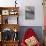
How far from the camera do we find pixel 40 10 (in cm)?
481

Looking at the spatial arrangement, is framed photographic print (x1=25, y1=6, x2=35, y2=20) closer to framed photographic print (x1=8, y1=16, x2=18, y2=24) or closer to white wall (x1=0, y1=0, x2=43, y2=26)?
white wall (x1=0, y1=0, x2=43, y2=26)

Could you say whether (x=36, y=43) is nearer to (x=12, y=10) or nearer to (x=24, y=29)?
(x=24, y=29)

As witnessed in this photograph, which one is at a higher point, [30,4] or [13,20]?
[30,4]

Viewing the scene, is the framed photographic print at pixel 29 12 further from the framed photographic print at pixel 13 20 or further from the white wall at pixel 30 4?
the framed photographic print at pixel 13 20

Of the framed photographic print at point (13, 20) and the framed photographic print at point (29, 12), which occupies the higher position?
the framed photographic print at point (29, 12)

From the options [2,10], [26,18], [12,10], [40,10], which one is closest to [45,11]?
[40,10]

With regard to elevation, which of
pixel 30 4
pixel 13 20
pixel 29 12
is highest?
pixel 30 4

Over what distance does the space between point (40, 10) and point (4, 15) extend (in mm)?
1091

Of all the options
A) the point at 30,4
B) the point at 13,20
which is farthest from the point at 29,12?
the point at 13,20

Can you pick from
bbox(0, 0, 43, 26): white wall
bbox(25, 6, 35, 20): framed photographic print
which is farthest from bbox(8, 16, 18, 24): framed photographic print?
bbox(25, 6, 35, 20): framed photographic print

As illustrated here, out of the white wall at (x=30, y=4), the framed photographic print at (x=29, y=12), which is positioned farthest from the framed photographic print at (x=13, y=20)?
the framed photographic print at (x=29, y=12)

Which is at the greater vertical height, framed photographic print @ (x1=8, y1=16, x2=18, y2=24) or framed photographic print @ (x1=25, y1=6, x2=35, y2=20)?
framed photographic print @ (x1=25, y1=6, x2=35, y2=20)

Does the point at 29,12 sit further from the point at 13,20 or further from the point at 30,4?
the point at 13,20

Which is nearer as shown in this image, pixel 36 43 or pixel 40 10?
pixel 36 43
